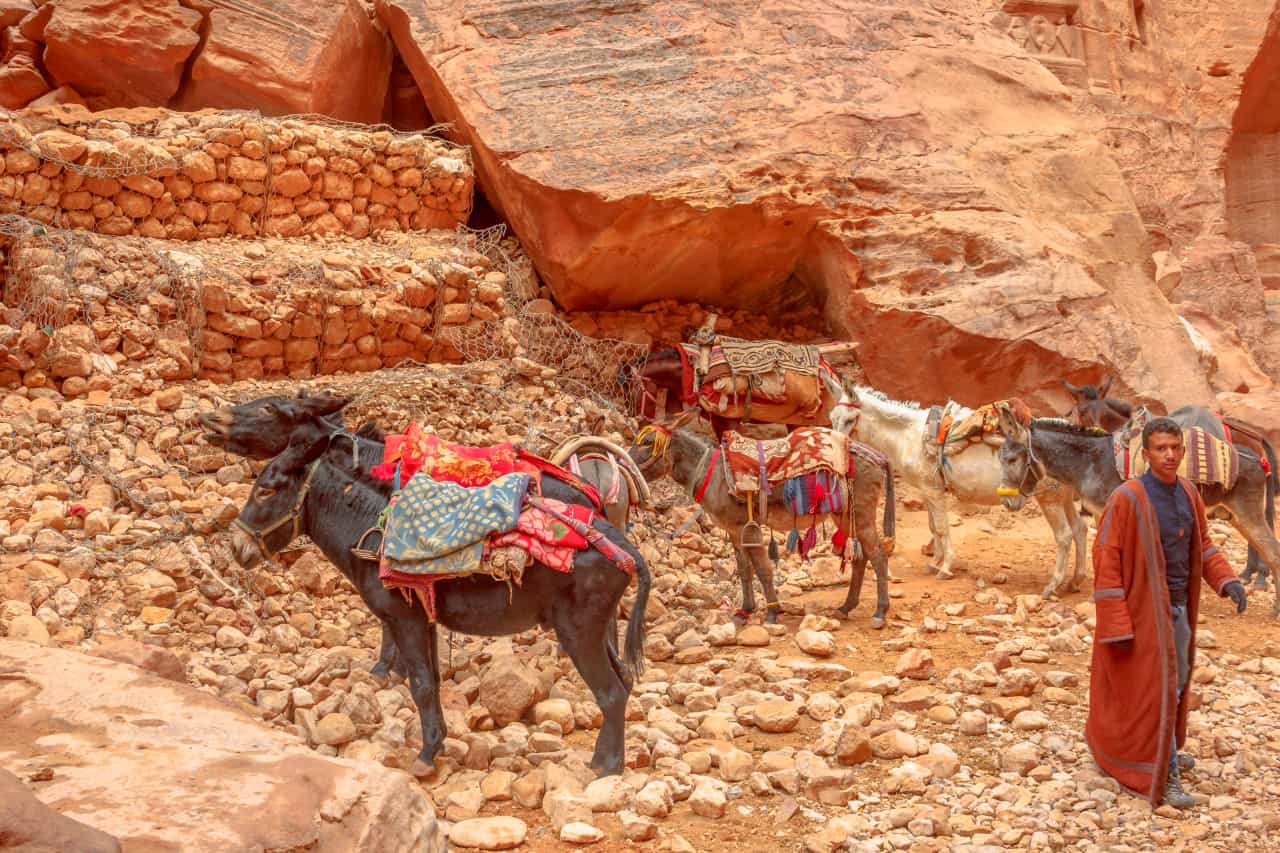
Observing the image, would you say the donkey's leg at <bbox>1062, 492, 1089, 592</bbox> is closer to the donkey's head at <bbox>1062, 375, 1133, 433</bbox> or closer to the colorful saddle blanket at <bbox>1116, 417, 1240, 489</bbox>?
the donkey's head at <bbox>1062, 375, 1133, 433</bbox>

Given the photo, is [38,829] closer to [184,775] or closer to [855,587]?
[184,775]

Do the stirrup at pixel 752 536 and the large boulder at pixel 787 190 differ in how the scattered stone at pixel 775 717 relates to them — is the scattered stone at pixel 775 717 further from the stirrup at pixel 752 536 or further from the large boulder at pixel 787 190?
the large boulder at pixel 787 190

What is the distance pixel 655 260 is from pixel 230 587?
5.89 metres

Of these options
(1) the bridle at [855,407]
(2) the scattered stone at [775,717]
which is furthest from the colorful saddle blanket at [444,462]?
(1) the bridle at [855,407]

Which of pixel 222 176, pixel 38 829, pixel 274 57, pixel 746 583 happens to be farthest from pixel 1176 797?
pixel 274 57

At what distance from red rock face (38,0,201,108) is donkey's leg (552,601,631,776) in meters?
8.48

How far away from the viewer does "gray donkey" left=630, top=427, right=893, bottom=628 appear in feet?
24.4

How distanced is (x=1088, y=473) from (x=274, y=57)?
8614mm

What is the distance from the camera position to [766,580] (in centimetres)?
741

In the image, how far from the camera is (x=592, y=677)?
4695mm

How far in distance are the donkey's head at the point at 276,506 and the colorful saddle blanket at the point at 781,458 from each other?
3.29m

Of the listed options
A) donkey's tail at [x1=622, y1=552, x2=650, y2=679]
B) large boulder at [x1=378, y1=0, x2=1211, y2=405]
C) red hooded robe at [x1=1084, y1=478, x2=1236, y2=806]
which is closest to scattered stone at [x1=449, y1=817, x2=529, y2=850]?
donkey's tail at [x1=622, y1=552, x2=650, y2=679]

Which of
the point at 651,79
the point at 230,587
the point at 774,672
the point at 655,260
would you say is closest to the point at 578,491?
the point at 774,672

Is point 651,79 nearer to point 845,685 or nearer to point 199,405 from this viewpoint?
point 199,405
